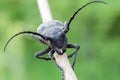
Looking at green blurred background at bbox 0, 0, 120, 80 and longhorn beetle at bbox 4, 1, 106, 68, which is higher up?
longhorn beetle at bbox 4, 1, 106, 68

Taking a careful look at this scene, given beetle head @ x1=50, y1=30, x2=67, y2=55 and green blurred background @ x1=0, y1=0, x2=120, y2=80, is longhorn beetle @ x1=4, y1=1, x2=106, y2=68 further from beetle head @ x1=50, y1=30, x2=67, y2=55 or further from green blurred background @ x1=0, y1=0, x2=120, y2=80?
green blurred background @ x1=0, y1=0, x2=120, y2=80

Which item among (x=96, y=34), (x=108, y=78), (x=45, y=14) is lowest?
(x=108, y=78)

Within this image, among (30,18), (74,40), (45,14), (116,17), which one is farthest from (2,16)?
(45,14)

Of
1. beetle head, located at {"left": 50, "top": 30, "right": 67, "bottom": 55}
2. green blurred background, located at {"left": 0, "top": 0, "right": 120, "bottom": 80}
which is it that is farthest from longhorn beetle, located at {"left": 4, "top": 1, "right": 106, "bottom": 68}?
green blurred background, located at {"left": 0, "top": 0, "right": 120, "bottom": 80}

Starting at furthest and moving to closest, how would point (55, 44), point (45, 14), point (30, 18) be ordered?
point (30, 18), point (45, 14), point (55, 44)

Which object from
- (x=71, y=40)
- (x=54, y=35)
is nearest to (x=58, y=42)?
(x=54, y=35)

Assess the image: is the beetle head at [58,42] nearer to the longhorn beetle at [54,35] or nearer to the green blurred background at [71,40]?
the longhorn beetle at [54,35]

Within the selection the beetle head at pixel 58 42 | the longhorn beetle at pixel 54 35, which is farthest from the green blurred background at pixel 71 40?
the beetle head at pixel 58 42

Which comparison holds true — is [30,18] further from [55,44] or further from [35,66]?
[55,44]
